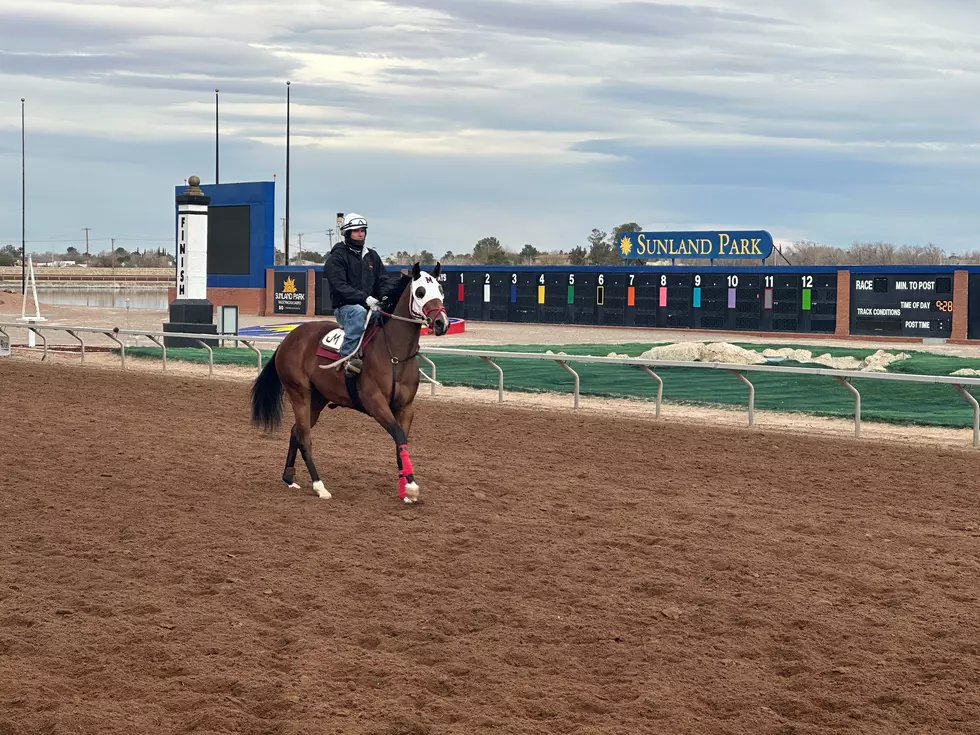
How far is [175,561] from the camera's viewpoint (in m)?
7.51

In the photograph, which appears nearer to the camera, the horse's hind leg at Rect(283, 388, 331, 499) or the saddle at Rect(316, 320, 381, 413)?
the saddle at Rect(316, 320, 381, 413)

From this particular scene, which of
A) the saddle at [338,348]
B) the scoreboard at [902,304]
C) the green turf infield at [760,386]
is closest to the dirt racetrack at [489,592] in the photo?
the saddle at [338,348]

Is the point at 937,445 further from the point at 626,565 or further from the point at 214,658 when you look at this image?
the point at 214,658

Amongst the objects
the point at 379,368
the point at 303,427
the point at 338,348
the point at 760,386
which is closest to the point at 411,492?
the point at 379,368

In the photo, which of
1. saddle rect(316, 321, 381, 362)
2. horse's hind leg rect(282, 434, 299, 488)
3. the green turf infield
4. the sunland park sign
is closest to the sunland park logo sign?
the sunland park sign

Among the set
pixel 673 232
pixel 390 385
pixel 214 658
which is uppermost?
pixel 673 232

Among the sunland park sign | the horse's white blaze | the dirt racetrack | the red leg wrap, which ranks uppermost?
the sunland park sign

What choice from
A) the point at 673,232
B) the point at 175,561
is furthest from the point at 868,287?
the point at 175,561

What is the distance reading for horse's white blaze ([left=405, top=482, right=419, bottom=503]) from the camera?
930 cm

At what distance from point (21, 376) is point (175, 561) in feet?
46.1

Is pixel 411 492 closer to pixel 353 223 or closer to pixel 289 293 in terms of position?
pixel 353 223

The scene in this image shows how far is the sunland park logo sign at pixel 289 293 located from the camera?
43500 mm

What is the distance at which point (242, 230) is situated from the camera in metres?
41.9

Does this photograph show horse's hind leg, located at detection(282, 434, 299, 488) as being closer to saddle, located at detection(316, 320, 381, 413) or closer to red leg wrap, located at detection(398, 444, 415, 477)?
saddle, located at detection(316, 320, 381, 413)
